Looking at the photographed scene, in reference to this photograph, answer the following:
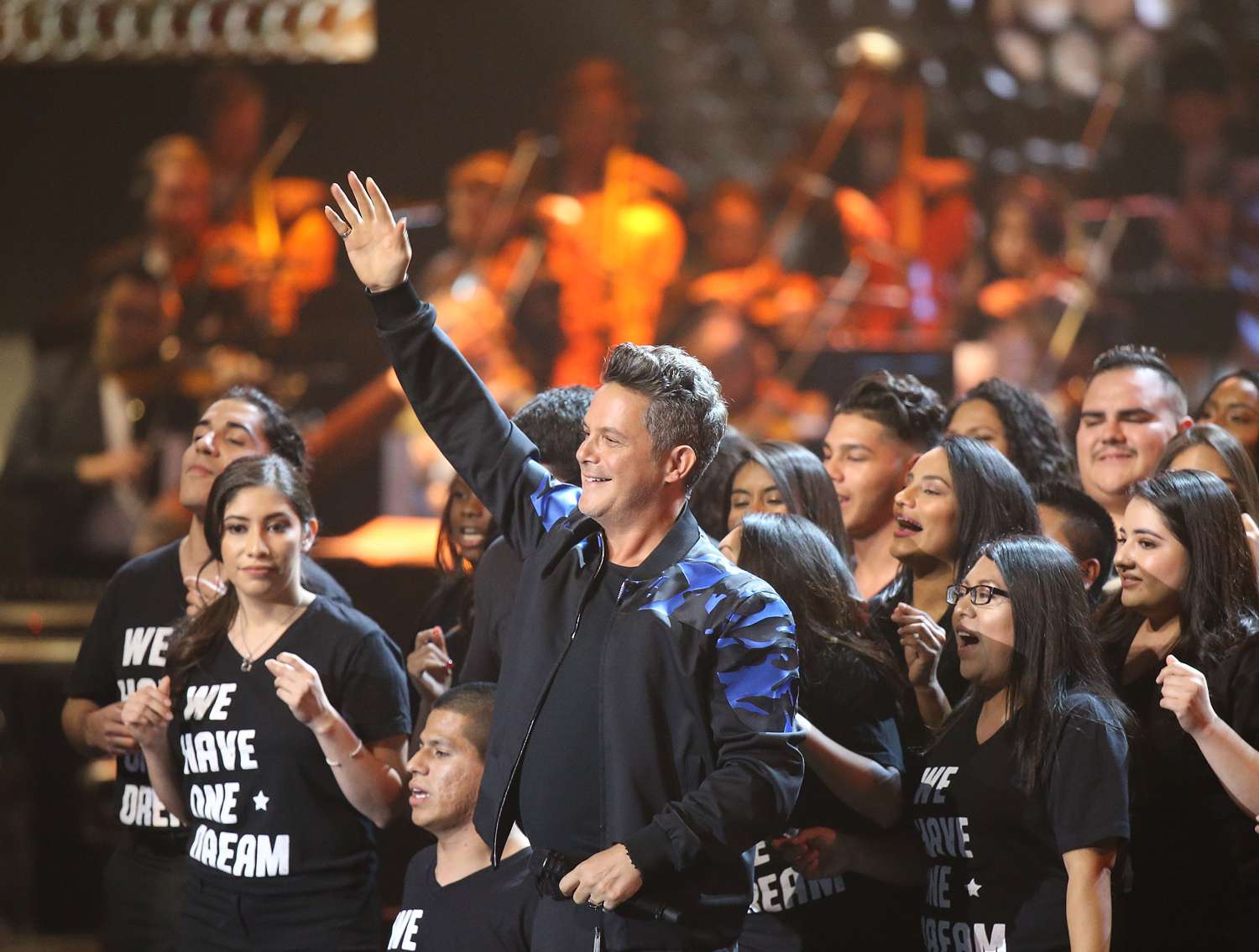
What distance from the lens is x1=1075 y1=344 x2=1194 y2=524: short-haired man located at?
353 cm

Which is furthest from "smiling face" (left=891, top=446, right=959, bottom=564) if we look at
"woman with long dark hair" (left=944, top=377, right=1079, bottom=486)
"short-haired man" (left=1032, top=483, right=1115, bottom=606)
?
"woman with long dark hair" (left=944, top=377, right=1079, bottom=486)

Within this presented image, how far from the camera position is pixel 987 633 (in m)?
2.61

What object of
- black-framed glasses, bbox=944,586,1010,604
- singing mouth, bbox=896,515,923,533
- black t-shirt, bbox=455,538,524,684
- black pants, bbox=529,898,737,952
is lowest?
black pants, bbox=529,898,737,952

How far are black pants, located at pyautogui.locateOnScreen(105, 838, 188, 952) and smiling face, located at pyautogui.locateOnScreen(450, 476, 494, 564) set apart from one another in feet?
3.03

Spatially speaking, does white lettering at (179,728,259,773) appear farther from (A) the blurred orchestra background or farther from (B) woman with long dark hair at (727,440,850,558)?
(A) the blurred orchestra background

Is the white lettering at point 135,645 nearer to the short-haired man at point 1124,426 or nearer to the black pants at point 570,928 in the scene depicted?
the black pants at point 570,928

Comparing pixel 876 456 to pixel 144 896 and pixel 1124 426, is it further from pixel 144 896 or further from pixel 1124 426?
pixel 144 896

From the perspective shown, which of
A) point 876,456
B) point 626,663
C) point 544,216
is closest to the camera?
point 626,663

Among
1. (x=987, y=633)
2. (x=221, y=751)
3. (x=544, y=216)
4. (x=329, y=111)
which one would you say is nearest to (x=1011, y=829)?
(x=987, y=633)

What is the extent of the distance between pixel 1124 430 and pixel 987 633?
3.79 feet

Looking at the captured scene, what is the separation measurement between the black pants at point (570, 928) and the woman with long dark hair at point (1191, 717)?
881 mm

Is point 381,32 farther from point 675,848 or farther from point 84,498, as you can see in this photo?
point 675,848

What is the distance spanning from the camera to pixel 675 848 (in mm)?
1999

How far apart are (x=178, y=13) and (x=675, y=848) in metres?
5.71
